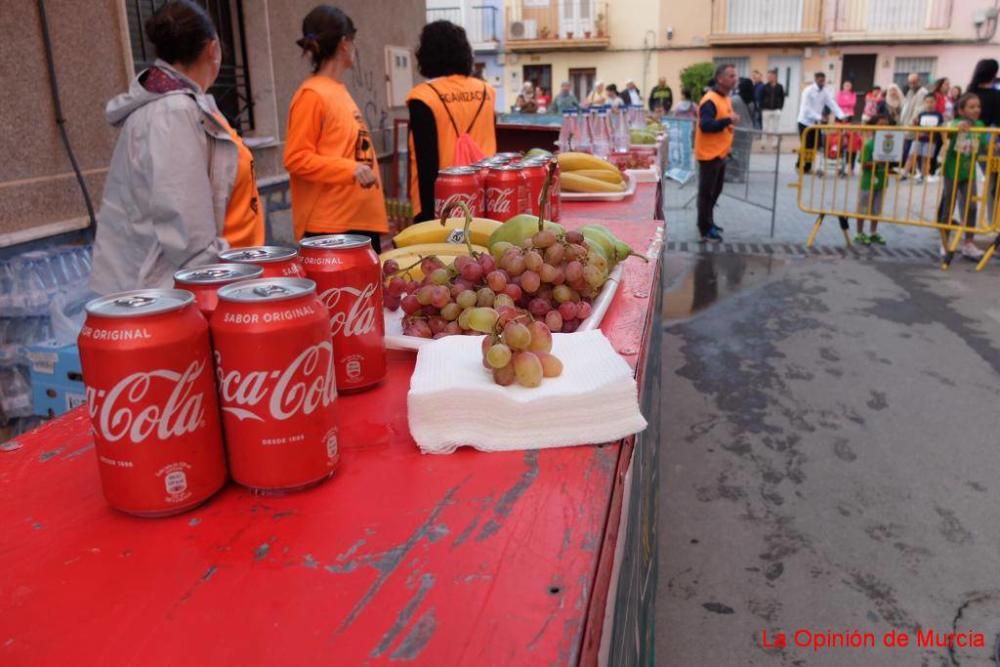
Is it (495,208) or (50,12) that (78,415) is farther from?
(50,12)

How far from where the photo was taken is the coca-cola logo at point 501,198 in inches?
96.3

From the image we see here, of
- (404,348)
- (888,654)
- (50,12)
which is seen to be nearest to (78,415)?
(404,348)

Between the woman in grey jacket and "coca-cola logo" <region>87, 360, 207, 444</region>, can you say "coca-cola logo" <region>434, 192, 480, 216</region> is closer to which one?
the woman in grey jacket

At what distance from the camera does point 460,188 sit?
233cm

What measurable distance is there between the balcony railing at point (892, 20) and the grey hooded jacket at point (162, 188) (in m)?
30.0

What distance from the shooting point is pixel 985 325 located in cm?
589

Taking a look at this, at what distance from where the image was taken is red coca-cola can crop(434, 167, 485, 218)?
230 cm

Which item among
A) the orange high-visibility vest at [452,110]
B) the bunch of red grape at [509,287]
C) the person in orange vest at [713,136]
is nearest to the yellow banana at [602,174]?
the orange high-visibility vest at [452,110]

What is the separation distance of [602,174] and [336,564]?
3487mm

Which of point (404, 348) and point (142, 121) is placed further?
point (142, 121)

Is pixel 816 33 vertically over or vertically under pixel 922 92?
over

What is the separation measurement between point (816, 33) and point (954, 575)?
29.2 m

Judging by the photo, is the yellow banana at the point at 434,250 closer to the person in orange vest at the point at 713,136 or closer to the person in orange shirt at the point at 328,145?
the person in orange shirt at the point at 328,145

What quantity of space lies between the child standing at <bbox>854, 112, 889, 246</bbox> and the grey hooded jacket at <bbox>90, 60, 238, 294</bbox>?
7680mm
